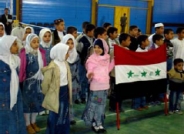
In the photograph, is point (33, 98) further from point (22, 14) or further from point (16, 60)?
point (22, 14)

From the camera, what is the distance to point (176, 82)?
476 centimetres

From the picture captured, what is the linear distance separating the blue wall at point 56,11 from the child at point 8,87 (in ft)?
32.8

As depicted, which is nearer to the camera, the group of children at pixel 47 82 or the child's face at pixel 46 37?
the group of children at pixel 47 82

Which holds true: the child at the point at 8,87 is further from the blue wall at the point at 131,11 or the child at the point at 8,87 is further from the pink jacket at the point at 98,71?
the blue wall at the point at 131,11

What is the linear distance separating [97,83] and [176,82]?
1.71 m

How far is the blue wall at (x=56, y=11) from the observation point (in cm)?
1275

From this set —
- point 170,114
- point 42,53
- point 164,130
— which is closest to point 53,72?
point 42,53

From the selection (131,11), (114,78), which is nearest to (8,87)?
(114,78)

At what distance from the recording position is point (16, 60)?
10.3ft

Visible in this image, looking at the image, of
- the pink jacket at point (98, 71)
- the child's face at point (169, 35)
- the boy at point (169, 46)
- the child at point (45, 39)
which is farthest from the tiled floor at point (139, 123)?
the child's face at point (169, 35)

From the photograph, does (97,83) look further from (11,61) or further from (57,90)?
(11,61)

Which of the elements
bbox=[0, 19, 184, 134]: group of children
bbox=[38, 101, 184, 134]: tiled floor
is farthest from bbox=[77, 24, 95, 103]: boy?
bbox=[38, 101, 184, 134]: tiled floor

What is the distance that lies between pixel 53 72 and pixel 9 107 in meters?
0.63

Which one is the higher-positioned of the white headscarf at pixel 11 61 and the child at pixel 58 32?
the child at pixel 58 32
